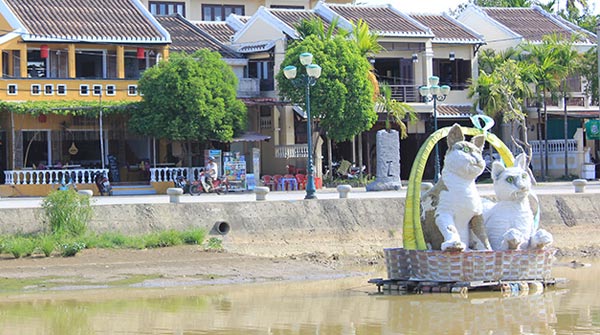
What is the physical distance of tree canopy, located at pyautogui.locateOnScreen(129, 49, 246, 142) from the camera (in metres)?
38.8

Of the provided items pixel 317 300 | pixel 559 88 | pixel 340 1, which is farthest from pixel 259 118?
pixel 317 300

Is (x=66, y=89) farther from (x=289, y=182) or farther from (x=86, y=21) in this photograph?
(x=289, y=182)

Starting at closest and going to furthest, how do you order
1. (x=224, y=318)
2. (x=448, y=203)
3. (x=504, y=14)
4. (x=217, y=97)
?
(x=224, y=318) < (x=448, y=203) < (x=217, y=97) < (x=504, y=14)

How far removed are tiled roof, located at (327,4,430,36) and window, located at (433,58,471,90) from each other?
2539 millimetres

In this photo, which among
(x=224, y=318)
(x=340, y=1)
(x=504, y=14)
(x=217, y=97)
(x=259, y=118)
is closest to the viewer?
(x=224, y=318)

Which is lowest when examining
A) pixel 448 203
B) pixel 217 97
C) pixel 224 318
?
pixel 224 318

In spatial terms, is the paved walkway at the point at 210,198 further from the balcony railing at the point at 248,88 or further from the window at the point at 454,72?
the window at the point at 454,72

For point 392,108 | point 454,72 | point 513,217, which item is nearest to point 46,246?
point 513,217

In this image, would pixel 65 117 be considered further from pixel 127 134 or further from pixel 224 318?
pixel 224 318

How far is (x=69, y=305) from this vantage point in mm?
21266

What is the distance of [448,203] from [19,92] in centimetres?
2230

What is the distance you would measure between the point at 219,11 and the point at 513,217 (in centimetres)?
3685

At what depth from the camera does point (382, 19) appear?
1877 inches

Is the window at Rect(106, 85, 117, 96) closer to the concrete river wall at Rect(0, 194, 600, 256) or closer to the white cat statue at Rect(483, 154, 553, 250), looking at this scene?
the concrete river wall at Rect(0, 194, 600, 256)
